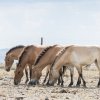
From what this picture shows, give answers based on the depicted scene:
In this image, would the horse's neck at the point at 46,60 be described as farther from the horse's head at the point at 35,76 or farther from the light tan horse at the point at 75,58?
the light tan horse at the point at 75,58

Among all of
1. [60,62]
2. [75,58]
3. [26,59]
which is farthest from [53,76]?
[26,59]

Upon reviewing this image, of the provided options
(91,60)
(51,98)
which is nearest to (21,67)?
(91,60)

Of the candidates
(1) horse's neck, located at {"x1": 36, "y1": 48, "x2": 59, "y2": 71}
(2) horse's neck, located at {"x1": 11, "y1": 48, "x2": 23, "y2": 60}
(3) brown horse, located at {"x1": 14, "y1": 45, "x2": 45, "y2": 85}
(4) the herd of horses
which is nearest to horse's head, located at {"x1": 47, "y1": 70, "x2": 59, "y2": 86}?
(4) the herd of horses

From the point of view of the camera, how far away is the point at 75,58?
1966 cm

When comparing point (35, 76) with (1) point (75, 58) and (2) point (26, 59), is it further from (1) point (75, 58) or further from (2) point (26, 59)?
(1) point (75, 58)

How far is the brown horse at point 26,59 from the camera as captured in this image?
20734mm

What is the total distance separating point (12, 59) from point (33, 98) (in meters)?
10.6

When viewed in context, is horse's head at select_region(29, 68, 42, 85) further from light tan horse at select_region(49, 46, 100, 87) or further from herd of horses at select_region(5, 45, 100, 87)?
light tan horse at select_region(49, 46, 100, 87)

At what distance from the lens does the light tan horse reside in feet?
64.0

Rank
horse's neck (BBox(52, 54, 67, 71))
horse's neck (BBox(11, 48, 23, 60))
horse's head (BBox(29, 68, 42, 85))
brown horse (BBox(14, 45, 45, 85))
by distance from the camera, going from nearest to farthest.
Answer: horse's neck (BBox(52, 54, 67, 71)) → horse's head (BBox(29, 68, 42, 85)) → brown horse (BBox(14, 45, 45, 85)) → horse's neck (BBox(11, 48, 23, 60))

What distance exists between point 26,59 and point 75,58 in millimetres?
2555

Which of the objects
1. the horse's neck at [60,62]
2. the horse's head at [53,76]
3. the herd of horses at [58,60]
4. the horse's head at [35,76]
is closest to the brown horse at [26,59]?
the herd of horses at [58,60]

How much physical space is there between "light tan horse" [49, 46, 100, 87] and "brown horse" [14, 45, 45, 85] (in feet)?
5.91

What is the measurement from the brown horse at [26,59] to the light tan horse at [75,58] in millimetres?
1802
